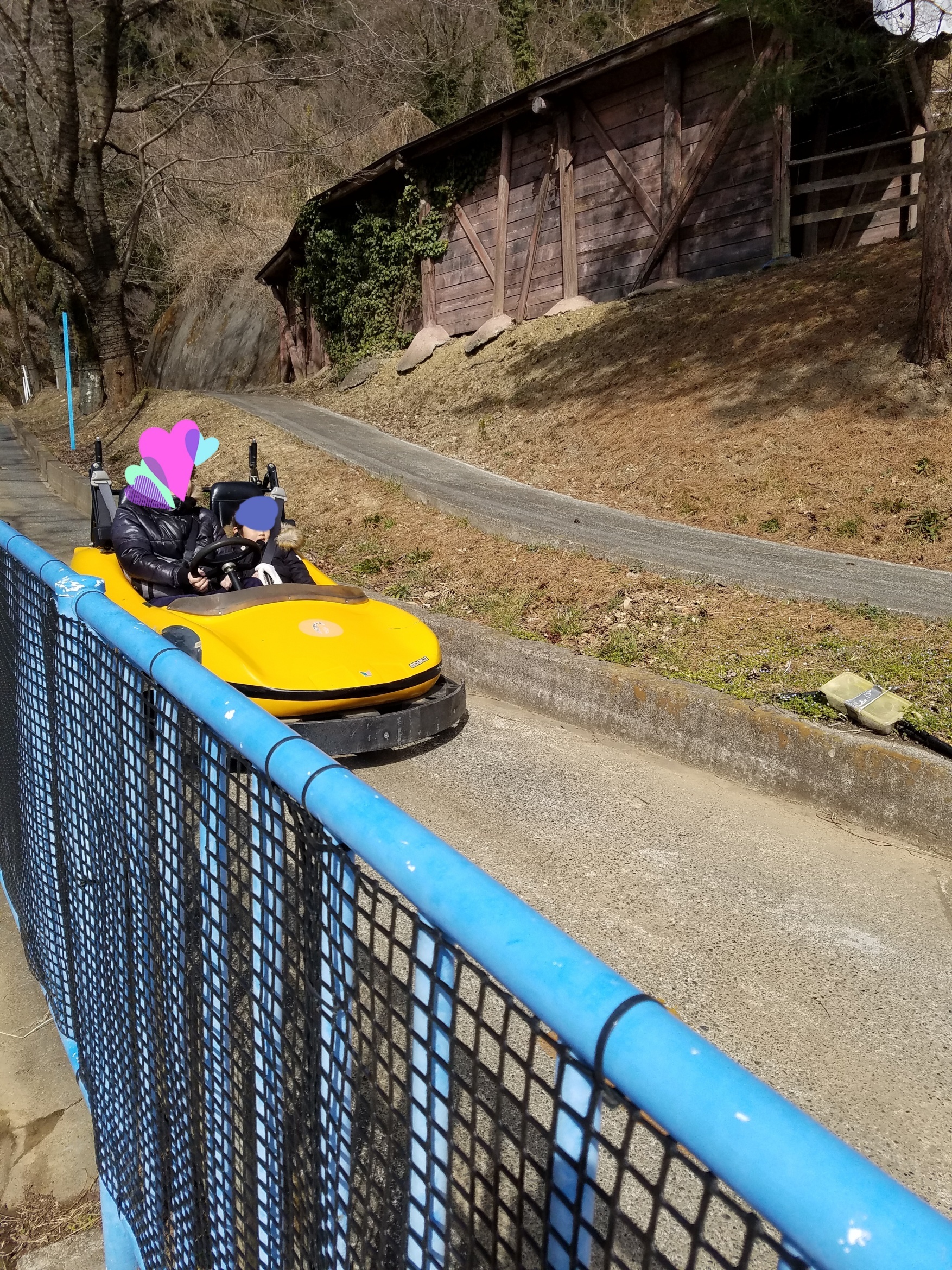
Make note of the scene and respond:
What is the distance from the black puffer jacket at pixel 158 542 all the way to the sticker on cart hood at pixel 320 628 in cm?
103

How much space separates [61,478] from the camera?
43.6 ft

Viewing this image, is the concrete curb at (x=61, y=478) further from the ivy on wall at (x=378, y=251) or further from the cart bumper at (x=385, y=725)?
the cart bumper at (x=385, y=725)

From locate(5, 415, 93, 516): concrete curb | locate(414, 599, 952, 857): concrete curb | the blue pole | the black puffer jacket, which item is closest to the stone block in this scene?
the blue pole

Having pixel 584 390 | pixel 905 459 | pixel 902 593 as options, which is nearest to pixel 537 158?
pixel 584 390

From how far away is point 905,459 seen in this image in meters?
7.78

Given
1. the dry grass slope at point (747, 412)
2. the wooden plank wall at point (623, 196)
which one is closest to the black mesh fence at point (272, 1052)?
the dry grass slope at point (747, 412)

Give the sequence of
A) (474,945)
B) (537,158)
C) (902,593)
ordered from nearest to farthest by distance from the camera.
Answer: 1. (474,945)
2. (902,593)
3. (537,158)

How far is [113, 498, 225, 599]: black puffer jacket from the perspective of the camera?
16.9 ft

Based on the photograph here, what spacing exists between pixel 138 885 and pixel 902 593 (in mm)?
5377

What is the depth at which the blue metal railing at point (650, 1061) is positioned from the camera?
0.60m

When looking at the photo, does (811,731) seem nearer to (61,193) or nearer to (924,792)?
(924,792)

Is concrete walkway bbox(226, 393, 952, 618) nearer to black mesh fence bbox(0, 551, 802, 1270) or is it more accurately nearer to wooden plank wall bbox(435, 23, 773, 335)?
black mesh fence bbox(0, 551, 802, 1270)

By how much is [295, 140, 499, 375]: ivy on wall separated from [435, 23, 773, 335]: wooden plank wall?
21.6 inches

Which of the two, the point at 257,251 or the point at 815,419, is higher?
the point at 257,251
